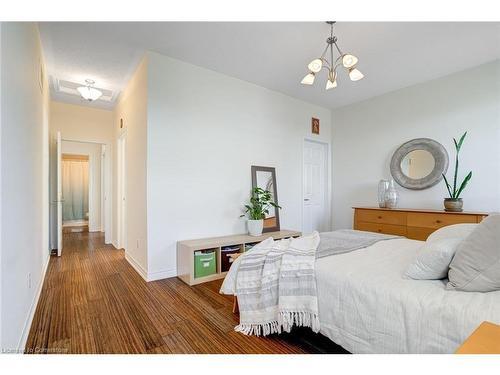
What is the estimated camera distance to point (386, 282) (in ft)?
4.18

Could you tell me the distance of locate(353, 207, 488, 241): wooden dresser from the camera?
109 inches

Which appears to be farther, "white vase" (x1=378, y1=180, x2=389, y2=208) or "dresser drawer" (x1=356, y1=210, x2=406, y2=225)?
"white vase" (x1=378, y1=180, x2=389, y2=208)

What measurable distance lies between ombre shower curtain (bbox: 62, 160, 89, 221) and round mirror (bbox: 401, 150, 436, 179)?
8.30 metres

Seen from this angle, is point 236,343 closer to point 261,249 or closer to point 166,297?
point 261,249

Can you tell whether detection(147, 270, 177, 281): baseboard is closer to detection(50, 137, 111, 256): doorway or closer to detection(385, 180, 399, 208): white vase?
detection(50, 137, 111, 256): doorway

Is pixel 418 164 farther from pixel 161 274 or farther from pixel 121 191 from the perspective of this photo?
pixel 121 191

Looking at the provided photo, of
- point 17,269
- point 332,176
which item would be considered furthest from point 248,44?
point 332,176

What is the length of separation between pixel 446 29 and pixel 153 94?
3082 millimetres

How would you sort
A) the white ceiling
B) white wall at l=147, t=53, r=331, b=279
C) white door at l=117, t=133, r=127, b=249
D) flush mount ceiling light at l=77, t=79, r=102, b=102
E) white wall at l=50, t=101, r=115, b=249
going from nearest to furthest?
the white ceiling
white wall at l=147, t=53, r=331, b=279
flush mount ceiling light at l=77, t=79, r=102, b=102
white door at l=117, t=133, r=127, b=249
white wall at l=50, t=101, r=115, b=249

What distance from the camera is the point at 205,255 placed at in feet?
9.27

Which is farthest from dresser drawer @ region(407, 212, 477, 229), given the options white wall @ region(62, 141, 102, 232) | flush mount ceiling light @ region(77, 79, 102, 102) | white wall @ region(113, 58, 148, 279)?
white wall @ region(62, 141, 102, 232)

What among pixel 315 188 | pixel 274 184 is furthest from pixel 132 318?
pixel 315 188

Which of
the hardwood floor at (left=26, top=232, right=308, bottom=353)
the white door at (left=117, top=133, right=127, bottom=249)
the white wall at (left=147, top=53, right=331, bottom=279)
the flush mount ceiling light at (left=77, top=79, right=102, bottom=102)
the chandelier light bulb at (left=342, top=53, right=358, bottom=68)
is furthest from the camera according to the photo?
the white door at (left=117, top=133, right=127, bottom=249)

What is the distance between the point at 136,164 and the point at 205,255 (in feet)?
4.88
